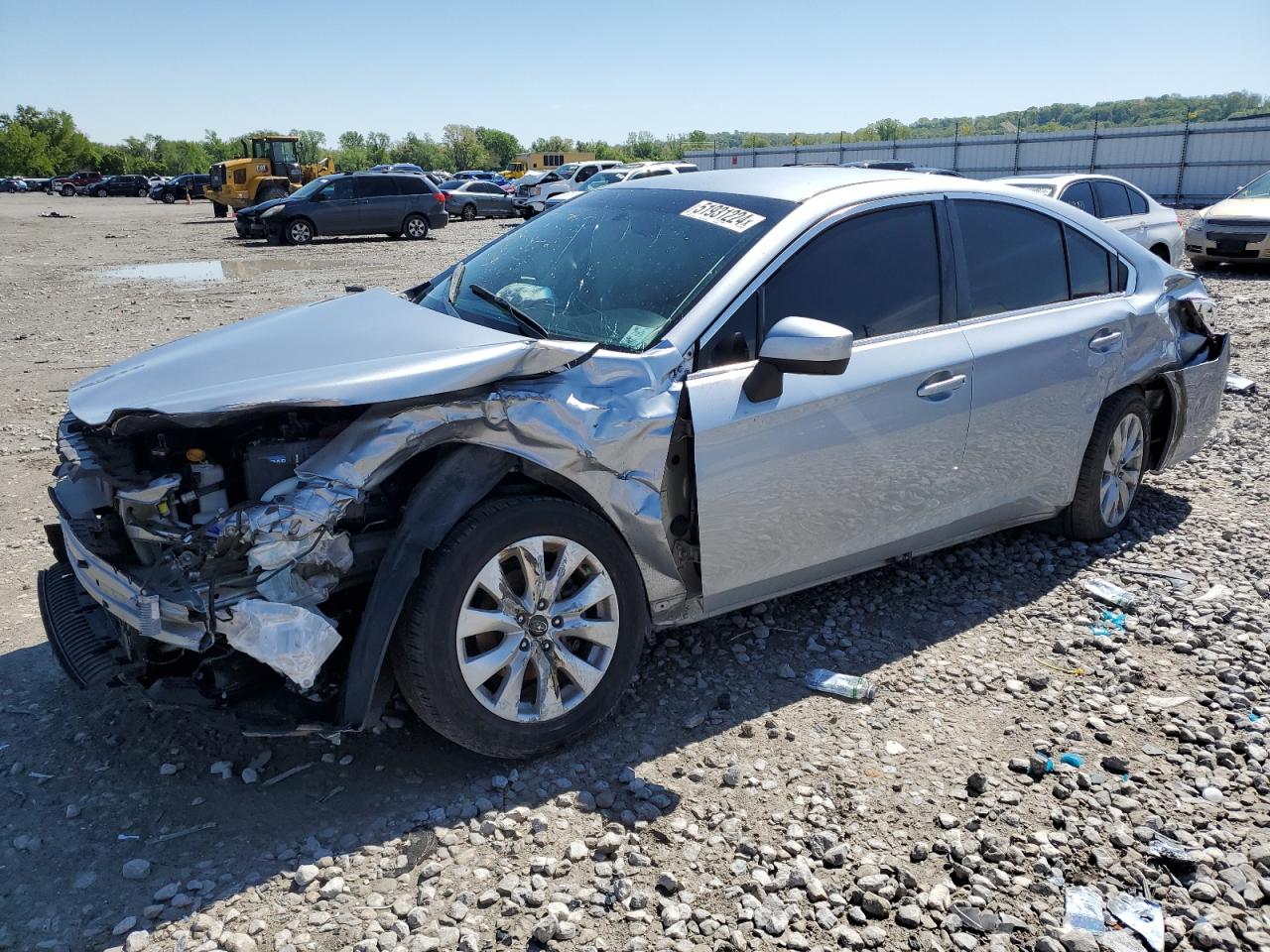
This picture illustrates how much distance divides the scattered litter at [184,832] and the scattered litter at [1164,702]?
3203 millimetres

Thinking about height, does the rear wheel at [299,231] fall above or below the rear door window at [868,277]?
below

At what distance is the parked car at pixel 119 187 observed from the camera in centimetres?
6569

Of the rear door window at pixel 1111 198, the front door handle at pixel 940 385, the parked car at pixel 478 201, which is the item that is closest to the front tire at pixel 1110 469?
the front door handle at pixel 940 385

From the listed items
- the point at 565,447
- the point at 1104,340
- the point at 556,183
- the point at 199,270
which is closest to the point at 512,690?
the point at 565,447

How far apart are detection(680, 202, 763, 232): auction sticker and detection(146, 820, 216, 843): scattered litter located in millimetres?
2656

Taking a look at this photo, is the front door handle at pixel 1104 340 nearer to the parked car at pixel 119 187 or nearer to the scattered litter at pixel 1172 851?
the scattered litter at pixel 1172 851

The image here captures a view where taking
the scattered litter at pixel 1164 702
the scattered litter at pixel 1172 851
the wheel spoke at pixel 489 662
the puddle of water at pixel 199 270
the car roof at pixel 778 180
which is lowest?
the scattered litter at pixel 1172 851

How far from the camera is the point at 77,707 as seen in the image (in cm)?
350

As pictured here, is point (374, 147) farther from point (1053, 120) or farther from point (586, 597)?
point (586, 597)

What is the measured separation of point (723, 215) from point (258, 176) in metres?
34.6

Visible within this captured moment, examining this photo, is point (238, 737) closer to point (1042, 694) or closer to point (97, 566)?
→ point (97, 566)

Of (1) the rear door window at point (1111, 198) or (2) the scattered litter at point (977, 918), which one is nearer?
(2) the scattered litter at point (977, 918)

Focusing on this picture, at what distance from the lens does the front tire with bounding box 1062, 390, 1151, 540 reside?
4.64m

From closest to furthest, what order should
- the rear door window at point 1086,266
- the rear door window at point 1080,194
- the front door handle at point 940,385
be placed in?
1. the front door handle at point 940,385
2. the rear door window at point 1086,266
3. the rear door window at point 1080,194
